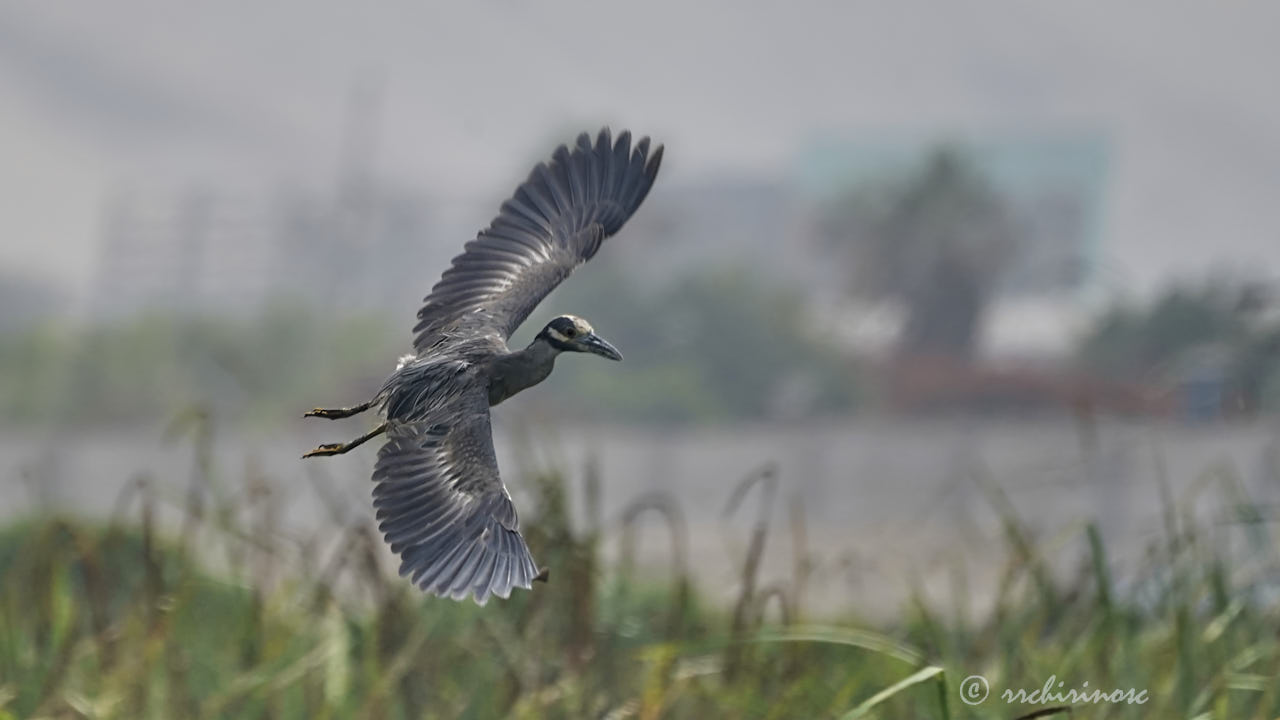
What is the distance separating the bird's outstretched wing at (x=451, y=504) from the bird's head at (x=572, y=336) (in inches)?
5.3

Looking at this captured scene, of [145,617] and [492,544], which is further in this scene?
[145,617]

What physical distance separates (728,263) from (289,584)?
58175 millimetres

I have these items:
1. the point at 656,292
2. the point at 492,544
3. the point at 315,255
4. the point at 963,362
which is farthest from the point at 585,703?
Result: the point at 315,255

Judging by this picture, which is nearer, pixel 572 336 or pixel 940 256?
pixel 572 336

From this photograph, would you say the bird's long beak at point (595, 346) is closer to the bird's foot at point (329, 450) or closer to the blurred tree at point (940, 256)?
the bird's foot at point (329, 450)

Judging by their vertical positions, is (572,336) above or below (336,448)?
above

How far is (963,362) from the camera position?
59.3 m

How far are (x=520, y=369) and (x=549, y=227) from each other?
0.72 meters

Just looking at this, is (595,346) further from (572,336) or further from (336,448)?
(336,448)

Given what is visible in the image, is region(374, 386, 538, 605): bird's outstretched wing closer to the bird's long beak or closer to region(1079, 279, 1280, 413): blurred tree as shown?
the bird's long beak

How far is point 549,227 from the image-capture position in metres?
2.95

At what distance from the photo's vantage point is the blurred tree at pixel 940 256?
2392 inches

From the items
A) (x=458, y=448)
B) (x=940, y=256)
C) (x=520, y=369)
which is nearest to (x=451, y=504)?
(x=458, y=448)

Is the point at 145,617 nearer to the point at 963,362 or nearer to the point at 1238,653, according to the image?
the point at 1238,653
